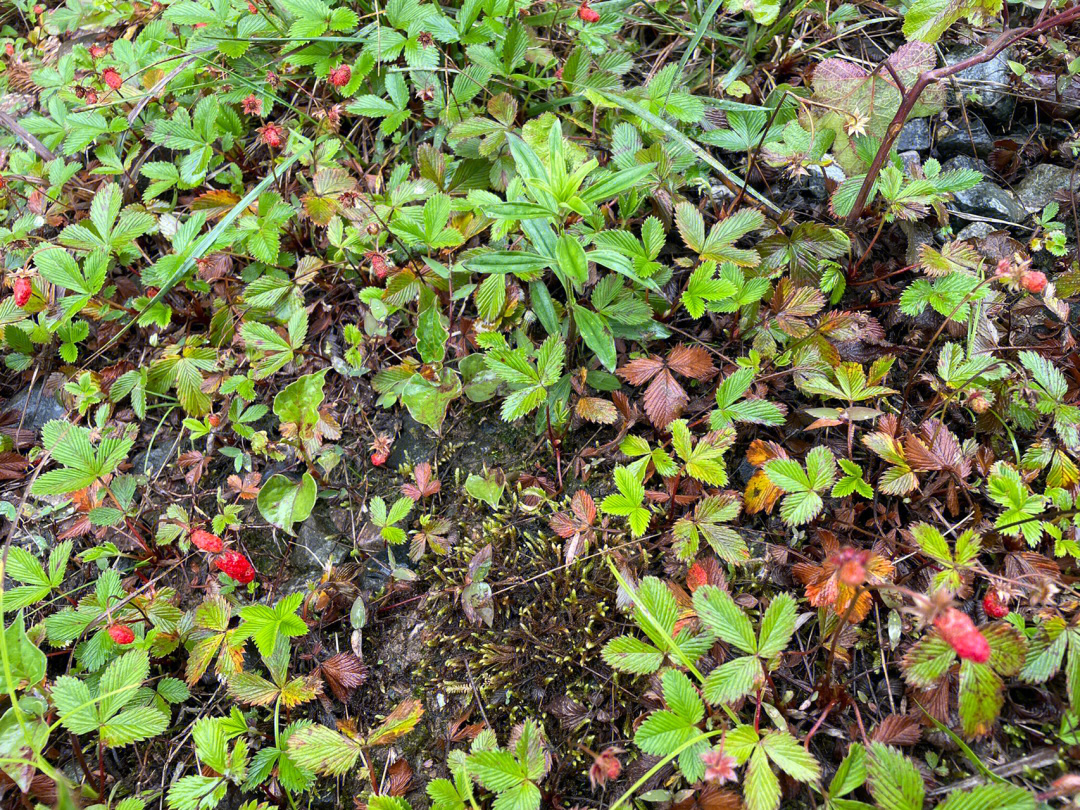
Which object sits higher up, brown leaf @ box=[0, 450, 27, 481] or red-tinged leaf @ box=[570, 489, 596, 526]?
red-tinged leaf @ box=[570, 489, 596, 526]

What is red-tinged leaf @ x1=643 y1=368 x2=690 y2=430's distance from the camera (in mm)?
2187

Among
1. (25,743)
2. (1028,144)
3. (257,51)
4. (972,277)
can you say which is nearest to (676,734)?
(972,277)

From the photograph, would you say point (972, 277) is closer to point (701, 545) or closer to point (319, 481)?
point (701, 545)

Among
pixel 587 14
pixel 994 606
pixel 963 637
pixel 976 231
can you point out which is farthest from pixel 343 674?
pixel 976 231

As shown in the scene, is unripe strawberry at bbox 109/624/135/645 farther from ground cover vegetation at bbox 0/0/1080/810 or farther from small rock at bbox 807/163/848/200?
small rock at bbox 807/163/848/200

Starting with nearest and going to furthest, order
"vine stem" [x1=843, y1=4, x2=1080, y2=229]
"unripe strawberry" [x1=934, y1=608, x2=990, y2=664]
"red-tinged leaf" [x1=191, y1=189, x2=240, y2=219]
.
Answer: "unripe strawberry" [x1=934, y1=608, x2=990, y2=664] → "vine stem" [x1=843, y1=4, x2=1080, y2=229] → "red-tinged leaf" [x1=191, y1=189, x2=240, y2=219]

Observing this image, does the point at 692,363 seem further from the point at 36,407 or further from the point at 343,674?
the point at 36,407

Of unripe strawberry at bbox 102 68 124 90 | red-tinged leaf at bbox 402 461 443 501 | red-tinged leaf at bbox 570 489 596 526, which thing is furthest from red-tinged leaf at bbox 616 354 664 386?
unripe strawberry at bbox 102 68 124 90

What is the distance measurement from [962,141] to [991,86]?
0.27 meters

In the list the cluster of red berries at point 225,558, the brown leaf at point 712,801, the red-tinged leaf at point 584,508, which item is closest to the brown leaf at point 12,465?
the cluster of red berries at point 225,558

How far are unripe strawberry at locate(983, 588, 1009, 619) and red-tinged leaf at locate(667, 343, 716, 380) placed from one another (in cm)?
→ 101

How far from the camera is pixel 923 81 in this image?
2.01 m

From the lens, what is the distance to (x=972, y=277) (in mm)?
2135

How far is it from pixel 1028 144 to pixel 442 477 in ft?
8.78
